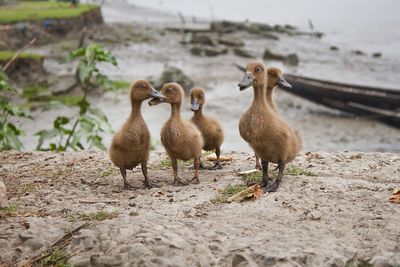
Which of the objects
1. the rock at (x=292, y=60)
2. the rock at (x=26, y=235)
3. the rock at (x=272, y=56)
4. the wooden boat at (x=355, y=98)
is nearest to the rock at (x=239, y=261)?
the rock at (x=26, y=235)

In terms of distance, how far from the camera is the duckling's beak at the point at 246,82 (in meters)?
4.70

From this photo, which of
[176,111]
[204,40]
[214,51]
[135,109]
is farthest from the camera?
[204,40]

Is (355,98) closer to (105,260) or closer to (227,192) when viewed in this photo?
(227,192)

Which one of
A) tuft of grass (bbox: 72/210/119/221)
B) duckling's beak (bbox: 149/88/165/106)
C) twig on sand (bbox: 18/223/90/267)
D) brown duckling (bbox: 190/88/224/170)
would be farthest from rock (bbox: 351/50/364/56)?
twig on sand (bbox: 18/223/90/267)

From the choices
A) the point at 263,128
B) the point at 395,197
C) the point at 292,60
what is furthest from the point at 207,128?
the point at 292,60

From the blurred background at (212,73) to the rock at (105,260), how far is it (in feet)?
14.6

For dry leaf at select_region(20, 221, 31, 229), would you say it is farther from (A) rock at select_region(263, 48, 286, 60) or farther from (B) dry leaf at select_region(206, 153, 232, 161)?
(A) rock at select_region(263, 48, 286, 60)

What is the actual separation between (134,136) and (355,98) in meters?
11.6

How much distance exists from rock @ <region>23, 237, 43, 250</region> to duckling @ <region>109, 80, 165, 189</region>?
167 cm

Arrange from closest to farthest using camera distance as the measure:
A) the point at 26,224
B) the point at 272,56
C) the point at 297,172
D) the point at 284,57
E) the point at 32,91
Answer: the point at 26,224 < the point at 297,172 < the point at 32,91 < the point at 284,57 < the point at 272,56

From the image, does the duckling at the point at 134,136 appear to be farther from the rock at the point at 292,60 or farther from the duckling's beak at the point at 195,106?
the rock at the point at 292,60

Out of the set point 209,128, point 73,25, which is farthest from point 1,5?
point 209,128

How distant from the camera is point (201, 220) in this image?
4047mm

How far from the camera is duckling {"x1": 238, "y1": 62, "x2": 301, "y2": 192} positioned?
16.0 ft
